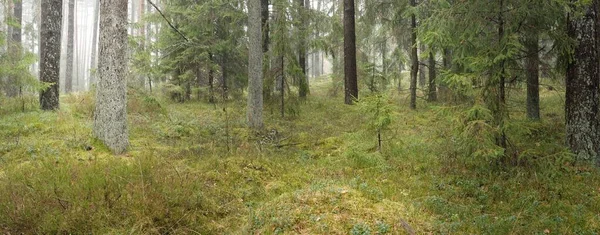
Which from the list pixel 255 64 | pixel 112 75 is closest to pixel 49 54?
pixel 112 75

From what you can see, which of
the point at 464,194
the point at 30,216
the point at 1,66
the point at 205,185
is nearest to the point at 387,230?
the point at 464,194

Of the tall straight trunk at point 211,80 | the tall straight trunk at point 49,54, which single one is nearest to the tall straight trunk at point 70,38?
the tall straight trunk at point 211,80

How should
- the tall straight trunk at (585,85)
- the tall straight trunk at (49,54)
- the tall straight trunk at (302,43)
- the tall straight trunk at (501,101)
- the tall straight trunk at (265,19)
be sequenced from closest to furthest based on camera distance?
the tall straight trunk at (501,101), the tall straight trunk at (585,85), the tall straight trunk at (49,54), the tall straight trunk at (302,43), the tall straight trunk at (265,19)

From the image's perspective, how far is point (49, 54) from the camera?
11.7m

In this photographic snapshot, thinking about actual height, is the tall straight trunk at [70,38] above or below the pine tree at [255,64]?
above

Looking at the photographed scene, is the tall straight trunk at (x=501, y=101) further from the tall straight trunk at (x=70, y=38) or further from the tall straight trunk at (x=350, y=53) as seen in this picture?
the tall straight trunk at (x=70, y=38)

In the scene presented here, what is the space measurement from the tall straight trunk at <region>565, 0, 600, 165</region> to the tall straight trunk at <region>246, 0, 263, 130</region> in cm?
767

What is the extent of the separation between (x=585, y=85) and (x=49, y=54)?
14281 millimetres

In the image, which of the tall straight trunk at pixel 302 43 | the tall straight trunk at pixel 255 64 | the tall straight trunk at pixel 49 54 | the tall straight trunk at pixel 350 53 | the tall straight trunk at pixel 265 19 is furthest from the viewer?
the tall straight trunk at pixel 350 53

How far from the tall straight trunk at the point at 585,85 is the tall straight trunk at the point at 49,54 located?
45.3 feet

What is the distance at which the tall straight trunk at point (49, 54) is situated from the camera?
460 inches

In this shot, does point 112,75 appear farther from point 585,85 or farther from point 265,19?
point 585,85

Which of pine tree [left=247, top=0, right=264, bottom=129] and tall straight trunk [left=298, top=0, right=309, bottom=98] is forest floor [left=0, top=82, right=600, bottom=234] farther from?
tall straight trunk [left=298, top=0, right=309, bottom=98]

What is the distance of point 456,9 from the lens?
790 cm
